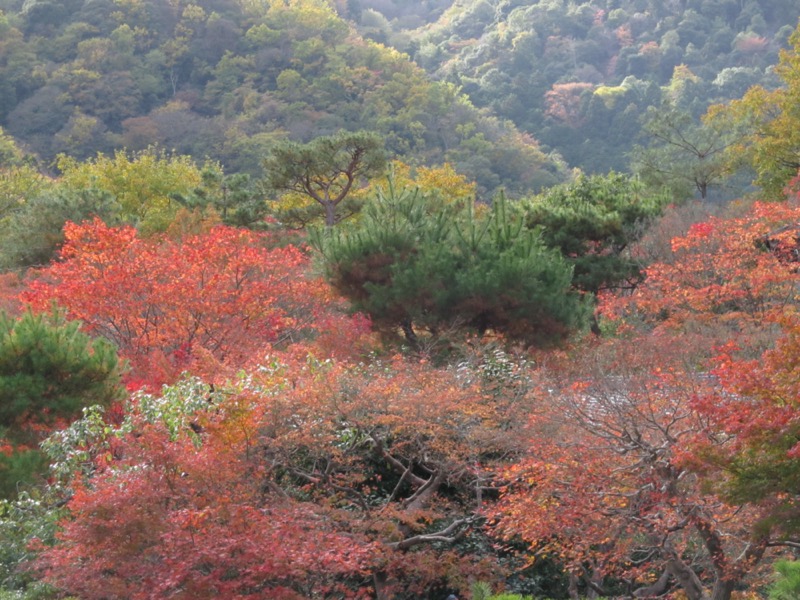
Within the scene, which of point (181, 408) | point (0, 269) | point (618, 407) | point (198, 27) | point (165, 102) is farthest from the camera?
point (198, 27)

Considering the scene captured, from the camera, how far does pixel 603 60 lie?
6562cm

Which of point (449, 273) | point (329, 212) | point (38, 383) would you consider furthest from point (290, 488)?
point (329, 212)

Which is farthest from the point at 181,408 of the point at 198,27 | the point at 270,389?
the point at 198,27

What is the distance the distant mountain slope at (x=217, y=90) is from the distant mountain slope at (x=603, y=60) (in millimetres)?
3480

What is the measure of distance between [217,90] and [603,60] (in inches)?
1136

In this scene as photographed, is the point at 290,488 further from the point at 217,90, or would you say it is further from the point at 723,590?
the point at 217,90

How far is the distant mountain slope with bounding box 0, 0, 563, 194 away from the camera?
4688 centimetres

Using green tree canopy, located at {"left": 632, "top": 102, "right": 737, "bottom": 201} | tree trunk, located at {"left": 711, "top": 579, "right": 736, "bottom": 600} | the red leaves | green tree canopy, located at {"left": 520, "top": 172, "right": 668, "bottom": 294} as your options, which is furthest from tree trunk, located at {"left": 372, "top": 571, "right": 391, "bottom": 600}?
green tree canopy, located at {"left": 632, "top": 102, "right": 737, "bottom": 201}

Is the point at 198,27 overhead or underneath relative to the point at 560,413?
underneath

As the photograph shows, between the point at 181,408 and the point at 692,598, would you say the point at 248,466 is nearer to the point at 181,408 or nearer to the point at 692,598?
the point at 181,408

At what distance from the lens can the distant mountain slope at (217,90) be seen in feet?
154

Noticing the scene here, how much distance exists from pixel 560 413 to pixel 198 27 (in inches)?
1978

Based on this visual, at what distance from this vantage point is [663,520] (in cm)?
800

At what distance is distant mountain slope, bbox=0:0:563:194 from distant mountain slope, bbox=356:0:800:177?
3.48 meters
